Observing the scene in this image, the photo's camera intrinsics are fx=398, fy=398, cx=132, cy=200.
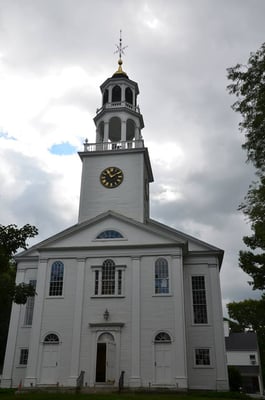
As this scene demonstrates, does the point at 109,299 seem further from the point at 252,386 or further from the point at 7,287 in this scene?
the point at 252,386

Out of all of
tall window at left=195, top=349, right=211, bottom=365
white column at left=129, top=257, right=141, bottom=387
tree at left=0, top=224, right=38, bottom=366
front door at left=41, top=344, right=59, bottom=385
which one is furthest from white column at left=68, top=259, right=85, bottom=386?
tree at left=0, top=224, right=38, bottom=366

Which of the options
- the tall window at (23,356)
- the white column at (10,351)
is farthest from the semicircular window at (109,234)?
the tall window at (23,356)

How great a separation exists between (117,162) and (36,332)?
498 inches

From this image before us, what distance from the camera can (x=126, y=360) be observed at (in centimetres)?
2155

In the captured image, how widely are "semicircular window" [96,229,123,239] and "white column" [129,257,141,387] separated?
1.89 meters

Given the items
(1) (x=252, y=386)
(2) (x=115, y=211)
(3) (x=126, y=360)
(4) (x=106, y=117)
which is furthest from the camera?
(1) (x=252, y=386)

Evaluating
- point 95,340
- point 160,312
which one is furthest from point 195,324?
point 95,340

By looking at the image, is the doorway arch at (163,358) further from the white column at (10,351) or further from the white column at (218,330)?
the white column at (10,351)

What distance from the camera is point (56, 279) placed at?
78.9ft

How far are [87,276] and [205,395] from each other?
9093mm

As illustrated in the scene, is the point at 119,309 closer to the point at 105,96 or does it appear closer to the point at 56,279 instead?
the point at 56,279

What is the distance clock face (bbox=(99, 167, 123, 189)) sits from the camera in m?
28.0

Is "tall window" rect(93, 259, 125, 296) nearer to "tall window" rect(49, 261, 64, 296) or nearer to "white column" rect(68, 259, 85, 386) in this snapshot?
"white column" rect(68, 259, 85, 386)

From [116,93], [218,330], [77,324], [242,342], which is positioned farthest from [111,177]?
[242,342]
